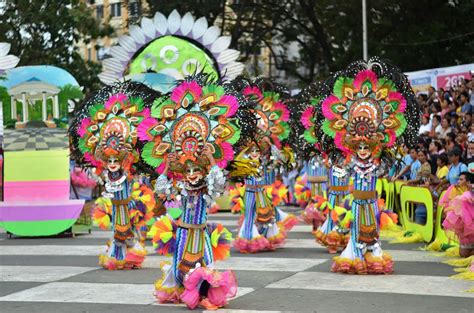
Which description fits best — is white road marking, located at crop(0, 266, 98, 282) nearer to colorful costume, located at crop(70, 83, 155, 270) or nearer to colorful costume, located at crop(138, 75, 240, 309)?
colorful costume, located at crop(70, 83, 155, 270)

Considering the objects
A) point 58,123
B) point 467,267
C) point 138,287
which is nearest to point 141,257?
point 138,287

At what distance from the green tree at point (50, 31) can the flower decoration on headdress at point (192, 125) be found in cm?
1598

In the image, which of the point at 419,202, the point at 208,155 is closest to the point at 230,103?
the point at 208,155

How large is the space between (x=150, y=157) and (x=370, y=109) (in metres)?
3.28

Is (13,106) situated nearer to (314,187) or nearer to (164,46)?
(164,46)

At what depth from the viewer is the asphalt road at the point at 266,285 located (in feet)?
30.1

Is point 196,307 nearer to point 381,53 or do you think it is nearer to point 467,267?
point 467,267

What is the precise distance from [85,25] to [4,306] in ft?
61.7

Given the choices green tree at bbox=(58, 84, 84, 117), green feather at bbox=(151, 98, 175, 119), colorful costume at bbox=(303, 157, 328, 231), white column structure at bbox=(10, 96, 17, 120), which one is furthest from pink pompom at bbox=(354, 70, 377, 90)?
white column structure at bbox=(10, 96, 17, 120)

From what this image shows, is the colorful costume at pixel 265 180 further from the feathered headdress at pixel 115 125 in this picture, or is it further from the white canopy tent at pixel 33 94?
the white canopy tent at pixel 33 94

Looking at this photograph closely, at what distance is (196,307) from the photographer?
914 centimetres

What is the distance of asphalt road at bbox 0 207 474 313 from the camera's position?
918cm

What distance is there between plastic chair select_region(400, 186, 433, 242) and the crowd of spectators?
15 cm

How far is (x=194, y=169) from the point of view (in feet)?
30.1
